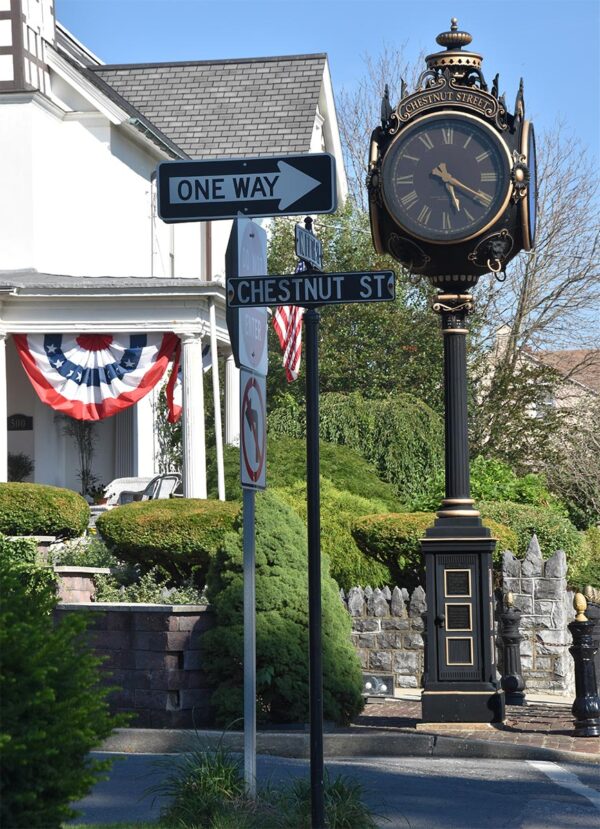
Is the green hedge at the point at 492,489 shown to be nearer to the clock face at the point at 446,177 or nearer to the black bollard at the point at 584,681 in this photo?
the black bollard at the point at 584,681

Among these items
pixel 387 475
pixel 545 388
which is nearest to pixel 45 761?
pixel 387 475

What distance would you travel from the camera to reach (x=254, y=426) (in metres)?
7.11

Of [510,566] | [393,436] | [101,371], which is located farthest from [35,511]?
[393,436]

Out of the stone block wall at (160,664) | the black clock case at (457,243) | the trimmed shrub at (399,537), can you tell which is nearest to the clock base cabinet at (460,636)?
the stone block wall at (160,664)

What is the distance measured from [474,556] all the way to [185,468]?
957 cm

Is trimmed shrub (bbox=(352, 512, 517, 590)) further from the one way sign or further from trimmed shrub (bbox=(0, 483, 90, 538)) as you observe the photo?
the one way sign

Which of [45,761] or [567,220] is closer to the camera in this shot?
[45,761]

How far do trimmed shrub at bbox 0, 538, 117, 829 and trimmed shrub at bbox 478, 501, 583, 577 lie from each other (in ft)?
40.9

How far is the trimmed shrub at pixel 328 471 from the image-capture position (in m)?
18.8

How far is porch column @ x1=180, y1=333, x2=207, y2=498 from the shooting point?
20.1 metres

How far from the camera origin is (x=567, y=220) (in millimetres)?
31953

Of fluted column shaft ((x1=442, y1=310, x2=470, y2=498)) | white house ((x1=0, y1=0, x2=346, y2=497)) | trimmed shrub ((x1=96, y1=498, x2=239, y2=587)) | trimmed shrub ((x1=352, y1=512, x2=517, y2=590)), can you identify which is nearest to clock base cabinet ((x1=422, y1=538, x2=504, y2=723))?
fluted column shaft ((x1=442, y1=310, x2=470, y2=498))

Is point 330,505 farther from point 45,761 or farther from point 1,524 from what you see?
point 45,761

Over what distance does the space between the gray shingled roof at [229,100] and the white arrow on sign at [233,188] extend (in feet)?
74.0
